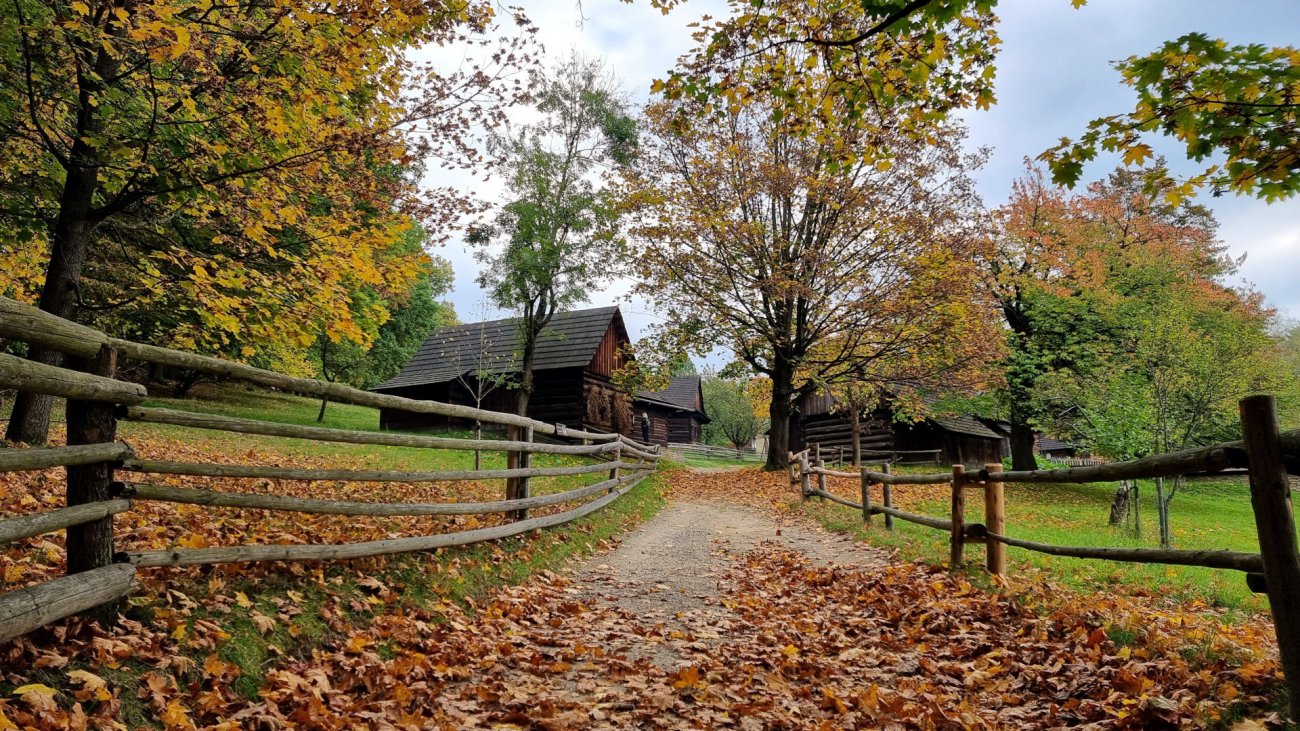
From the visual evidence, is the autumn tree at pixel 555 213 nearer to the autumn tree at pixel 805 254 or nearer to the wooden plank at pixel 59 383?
the autumn tree at pixel 805 254

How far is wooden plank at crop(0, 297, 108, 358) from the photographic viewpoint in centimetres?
291

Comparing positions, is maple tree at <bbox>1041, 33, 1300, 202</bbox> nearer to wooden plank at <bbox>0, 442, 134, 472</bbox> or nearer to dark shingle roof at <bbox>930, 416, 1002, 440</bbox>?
wooden plank at <bbox>0, 442, 134, 472</bbox>

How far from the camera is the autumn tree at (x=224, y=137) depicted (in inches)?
257

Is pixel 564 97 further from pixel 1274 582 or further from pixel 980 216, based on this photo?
pixel 1274 582

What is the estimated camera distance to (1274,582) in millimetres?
2859

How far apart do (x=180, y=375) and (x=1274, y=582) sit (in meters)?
34.4

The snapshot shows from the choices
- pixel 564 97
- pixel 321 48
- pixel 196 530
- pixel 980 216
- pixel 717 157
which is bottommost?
pixel 196 530

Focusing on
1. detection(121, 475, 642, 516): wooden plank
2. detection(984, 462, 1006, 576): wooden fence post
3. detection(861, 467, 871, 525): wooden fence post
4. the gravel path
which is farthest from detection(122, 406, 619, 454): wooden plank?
detection(861, 467, 871, 525): wooden fence post

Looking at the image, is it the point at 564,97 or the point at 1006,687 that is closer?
the point at 1006,687

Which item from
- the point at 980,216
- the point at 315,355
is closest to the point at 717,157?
the point at 980,216

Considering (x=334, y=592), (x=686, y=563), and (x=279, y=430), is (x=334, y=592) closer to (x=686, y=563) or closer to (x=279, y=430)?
(x=279, y=430)

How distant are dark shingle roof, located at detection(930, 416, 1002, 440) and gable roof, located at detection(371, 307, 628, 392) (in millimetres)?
16396

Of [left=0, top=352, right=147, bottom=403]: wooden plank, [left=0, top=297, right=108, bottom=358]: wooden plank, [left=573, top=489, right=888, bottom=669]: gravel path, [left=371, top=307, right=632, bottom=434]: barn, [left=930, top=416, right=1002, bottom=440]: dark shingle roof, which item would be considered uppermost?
[left=371, top=307, right=632, bottom=434]: barn

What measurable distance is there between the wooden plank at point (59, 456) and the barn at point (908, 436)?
28076mm
